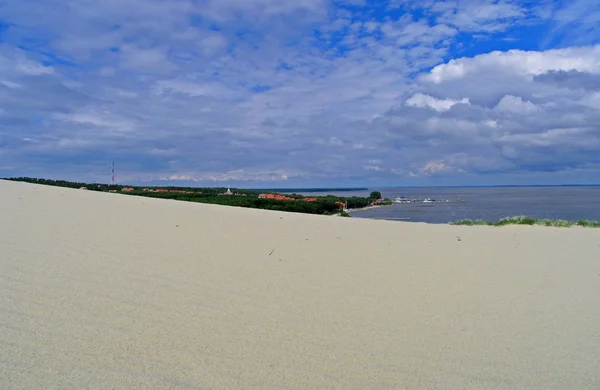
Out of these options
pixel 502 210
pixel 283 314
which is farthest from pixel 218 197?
pixel 502 210

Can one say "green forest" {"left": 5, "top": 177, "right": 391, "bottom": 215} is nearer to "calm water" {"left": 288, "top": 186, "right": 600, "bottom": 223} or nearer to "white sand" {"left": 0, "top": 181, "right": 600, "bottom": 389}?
"calm water" {"left": 288, "top": 186, "right": 600, "bottom": 223}

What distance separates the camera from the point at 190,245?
233 inches

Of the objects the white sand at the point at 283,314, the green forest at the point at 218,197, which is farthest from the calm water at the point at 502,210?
the white sand at the point at 283,314

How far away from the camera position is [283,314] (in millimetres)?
3426

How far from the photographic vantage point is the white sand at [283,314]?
8.19ft

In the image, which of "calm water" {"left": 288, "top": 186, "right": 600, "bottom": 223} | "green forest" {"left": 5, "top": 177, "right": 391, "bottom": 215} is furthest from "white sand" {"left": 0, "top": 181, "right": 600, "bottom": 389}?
"calm water" {"left": 288, "top": 186, "right": 600, "bottom": 223}

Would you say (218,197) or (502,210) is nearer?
(218,197)

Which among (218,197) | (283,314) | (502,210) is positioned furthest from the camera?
(502,210)

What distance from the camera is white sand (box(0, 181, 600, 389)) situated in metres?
Result: 2.50

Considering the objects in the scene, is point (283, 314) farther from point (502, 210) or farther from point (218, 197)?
point (502, 210)

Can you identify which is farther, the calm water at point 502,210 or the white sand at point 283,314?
the calm water at point 502,210

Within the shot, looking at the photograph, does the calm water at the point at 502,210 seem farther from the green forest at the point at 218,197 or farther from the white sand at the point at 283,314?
the white sand at the point at 283,314

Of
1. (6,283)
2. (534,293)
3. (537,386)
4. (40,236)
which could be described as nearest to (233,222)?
(40,236)

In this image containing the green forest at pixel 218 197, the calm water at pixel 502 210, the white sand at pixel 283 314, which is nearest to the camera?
the white sand at pixel 283 314
